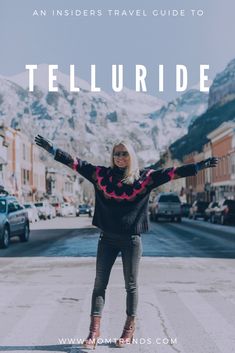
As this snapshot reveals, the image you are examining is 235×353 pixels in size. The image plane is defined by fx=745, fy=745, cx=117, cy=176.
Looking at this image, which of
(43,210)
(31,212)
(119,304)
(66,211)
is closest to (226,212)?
(31,212)

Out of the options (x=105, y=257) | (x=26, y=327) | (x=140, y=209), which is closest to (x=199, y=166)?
(x=140, y=209)

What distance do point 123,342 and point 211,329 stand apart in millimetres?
1310

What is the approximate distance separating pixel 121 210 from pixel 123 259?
48cm

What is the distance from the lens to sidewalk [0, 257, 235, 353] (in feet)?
23.0

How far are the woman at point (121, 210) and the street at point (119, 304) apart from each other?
0.40 meters

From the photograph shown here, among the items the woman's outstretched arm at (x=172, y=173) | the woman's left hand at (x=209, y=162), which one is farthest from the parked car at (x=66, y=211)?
the woman's outstretched arm at (x=172, y=173)

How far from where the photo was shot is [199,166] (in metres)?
6.96

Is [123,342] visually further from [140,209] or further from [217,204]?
[217,204]

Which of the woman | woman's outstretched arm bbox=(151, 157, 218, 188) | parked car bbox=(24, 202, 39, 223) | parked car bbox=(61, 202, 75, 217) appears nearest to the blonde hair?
the woman

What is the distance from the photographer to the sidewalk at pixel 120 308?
23.0 ft

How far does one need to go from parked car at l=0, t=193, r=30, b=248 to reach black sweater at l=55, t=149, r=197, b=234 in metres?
15.7

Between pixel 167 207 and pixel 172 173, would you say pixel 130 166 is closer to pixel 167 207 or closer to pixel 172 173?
pixel 172 173

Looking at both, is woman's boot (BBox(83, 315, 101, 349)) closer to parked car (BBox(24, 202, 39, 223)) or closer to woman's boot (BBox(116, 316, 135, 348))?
woman's boot (BBox(116, 316, 135, 348))

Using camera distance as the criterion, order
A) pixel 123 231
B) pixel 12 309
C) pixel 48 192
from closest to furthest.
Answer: pixel 123 231 → pixel 12 309 → pixel 48 192
